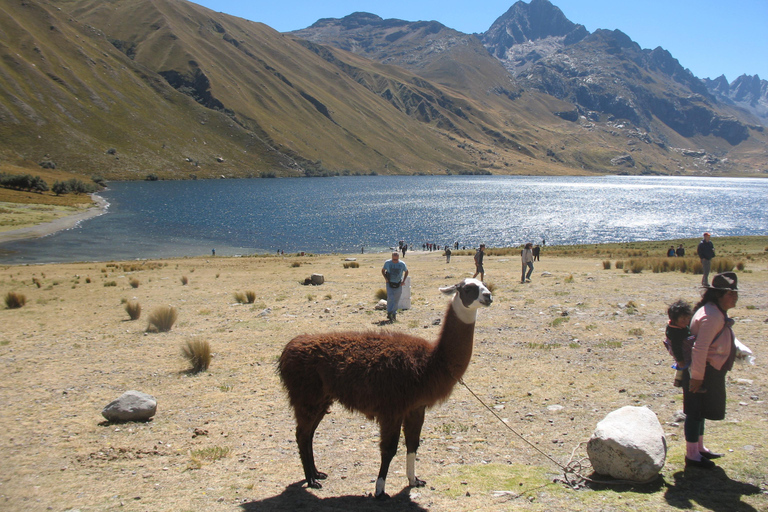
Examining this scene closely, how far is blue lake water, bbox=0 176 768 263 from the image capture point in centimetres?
6419

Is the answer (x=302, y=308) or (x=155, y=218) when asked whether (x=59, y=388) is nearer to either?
(x=302, y=308)

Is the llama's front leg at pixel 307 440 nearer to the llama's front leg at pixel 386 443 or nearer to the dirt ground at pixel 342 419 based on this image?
the dirt ground at pixel 342 419

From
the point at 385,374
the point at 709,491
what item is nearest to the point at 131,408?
the point at 385,374

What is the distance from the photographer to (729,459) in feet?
18.7

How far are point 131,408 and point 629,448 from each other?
7715mm

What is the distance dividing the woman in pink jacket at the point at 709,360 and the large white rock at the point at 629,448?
1.41 feet

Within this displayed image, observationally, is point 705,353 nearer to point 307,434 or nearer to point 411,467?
point 411,467

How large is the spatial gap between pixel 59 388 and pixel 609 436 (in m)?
10.4

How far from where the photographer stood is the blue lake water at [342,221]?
64.2m

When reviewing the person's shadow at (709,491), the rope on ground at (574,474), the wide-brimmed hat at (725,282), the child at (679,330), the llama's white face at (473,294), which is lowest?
the rope on ground at (574,474)

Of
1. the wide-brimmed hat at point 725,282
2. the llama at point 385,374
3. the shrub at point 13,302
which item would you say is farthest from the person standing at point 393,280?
the shrub at point 13,302

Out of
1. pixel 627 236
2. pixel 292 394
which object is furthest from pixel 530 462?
pixel 627 236

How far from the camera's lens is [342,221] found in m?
95.8

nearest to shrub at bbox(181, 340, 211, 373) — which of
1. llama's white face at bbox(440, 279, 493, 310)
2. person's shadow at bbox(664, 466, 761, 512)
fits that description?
llama's white face at bbox(440, 279, 493, 310)
